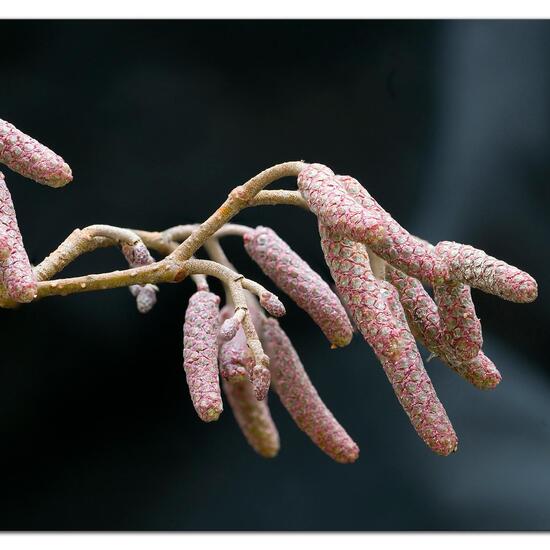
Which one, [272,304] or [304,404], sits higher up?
[272,304]

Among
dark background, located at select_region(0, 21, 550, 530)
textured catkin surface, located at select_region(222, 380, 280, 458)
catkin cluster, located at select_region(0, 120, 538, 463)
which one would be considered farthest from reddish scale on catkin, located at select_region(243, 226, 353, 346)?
dark background, located at select_region(0, 21, 550, 530)

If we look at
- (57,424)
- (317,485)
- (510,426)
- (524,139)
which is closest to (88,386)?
(57,424)

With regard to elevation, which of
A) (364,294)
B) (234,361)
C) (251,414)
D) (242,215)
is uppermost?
(364,294)

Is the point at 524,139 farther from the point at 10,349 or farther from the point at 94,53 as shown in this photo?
the point at 10,349

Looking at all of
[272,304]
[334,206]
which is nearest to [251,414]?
[272,304]

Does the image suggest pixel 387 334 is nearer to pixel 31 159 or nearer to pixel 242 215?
pixel 31 159

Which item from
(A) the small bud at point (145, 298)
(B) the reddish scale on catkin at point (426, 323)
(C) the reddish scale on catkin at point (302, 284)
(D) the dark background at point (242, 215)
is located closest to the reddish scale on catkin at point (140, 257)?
(A) the small bud at point (145, 298)
